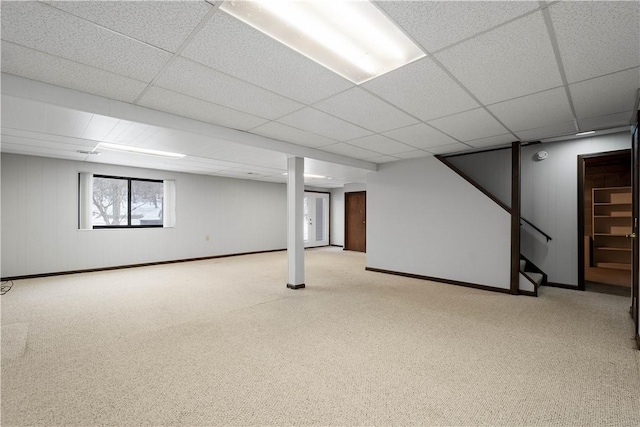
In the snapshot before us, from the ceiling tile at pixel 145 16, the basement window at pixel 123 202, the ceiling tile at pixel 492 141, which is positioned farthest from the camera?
the basement window at pixel 123 202

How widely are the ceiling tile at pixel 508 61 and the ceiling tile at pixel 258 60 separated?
0.89m

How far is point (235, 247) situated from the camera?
8.17 metres

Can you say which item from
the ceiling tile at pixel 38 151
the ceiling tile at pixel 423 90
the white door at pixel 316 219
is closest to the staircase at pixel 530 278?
the ceiling tile at pixel 423 90

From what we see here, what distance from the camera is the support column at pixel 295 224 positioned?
4.54m

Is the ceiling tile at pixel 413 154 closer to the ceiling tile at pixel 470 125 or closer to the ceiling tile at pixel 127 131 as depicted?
the ceiling tile at pixel 470 125

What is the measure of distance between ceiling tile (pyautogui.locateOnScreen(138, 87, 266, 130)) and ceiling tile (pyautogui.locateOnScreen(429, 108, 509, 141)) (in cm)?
216

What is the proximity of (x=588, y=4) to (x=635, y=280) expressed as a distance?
2970 mm

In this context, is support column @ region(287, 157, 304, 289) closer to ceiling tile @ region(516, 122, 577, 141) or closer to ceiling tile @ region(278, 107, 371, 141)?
ceiling tile @ region(278, 107, 371, 141)

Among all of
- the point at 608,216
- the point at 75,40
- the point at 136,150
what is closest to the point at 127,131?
the point at 136,150

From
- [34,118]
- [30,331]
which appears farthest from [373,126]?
[30,331]

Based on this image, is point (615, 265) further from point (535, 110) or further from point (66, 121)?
point (66, 121)

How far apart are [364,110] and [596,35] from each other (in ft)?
5.77

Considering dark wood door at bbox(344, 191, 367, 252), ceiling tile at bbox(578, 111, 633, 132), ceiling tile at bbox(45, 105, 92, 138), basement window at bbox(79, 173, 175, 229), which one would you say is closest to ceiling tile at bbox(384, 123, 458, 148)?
ceiling tile at bbox(578, 111, 633, 132)

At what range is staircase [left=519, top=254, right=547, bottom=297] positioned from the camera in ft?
13.8
